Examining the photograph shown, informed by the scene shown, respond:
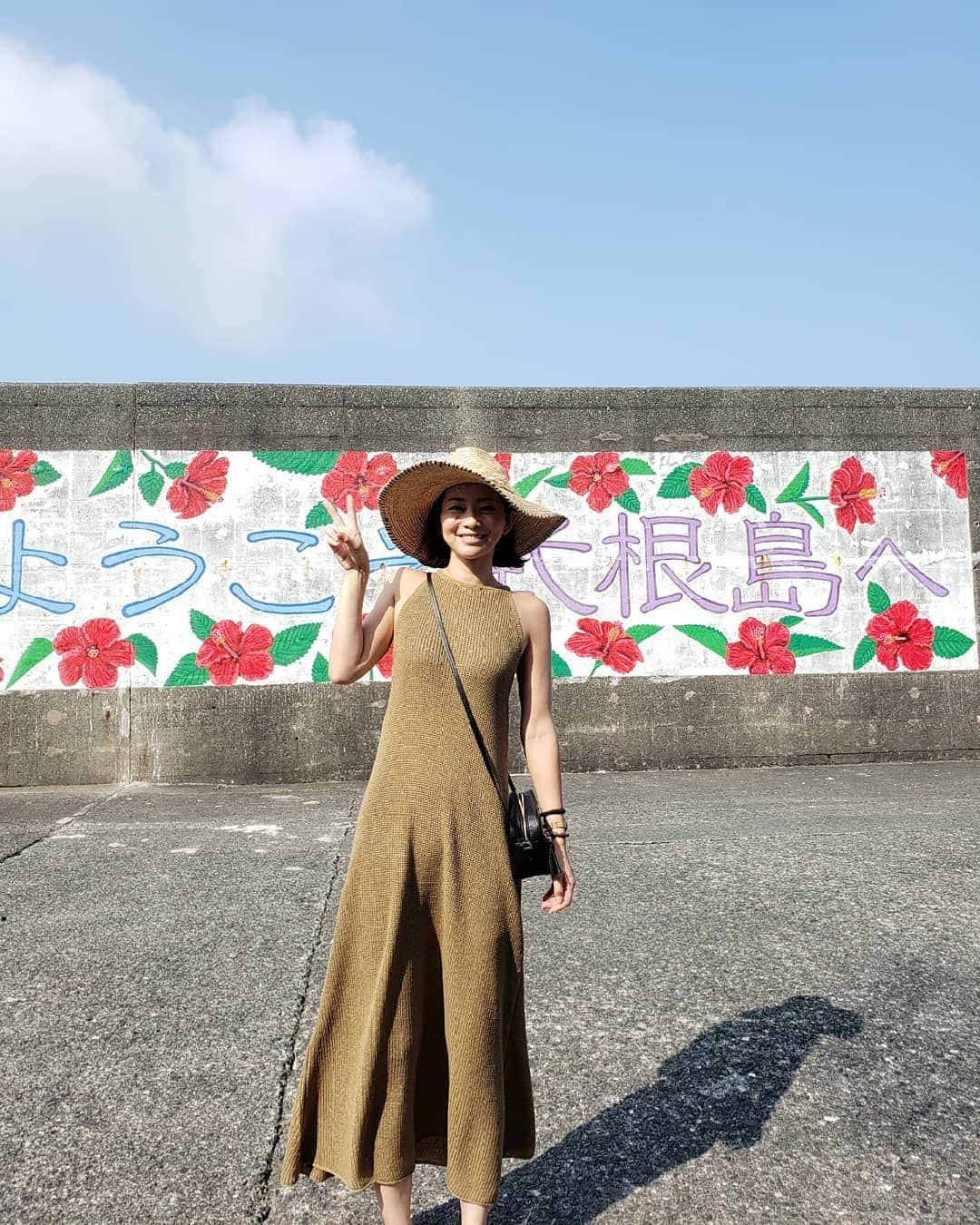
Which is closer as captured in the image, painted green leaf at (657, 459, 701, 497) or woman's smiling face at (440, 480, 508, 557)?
woman's smiling face at (440, 480, 508, 557)

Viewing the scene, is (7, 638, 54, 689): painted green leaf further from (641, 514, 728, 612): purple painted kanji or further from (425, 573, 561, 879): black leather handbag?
(425, 573, 561, 879): black leather handbag

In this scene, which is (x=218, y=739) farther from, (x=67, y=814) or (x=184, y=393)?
(x=184, y=393)

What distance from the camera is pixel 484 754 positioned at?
2.14 meters

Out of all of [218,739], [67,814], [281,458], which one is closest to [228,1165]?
[67,814]

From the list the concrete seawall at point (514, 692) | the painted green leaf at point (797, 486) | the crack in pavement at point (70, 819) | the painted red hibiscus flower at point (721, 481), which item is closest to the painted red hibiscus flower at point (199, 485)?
the concrete seawall at point (514, 692)

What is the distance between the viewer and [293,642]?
27.3 feet

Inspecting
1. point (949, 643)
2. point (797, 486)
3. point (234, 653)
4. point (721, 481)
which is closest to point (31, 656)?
point (234, 653)

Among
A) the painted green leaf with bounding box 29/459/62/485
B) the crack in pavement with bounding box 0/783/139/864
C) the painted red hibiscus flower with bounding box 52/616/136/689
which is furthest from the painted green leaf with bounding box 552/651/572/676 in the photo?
the painted green leaf with bounding box 29/459/62/485

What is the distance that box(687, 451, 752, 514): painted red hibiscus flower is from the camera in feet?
28.8

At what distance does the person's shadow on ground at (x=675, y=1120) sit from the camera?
224 cm

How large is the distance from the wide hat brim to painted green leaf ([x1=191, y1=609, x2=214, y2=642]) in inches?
240

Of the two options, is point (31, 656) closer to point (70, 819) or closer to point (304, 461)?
point (70, 819)

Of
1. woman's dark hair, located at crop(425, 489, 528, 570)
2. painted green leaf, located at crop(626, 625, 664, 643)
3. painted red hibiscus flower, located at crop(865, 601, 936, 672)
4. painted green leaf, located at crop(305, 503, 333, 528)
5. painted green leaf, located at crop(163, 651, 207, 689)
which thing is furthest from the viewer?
painted red hibiscus flower, located at crop(865, 601, 936, 672)

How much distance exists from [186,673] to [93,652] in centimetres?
77
